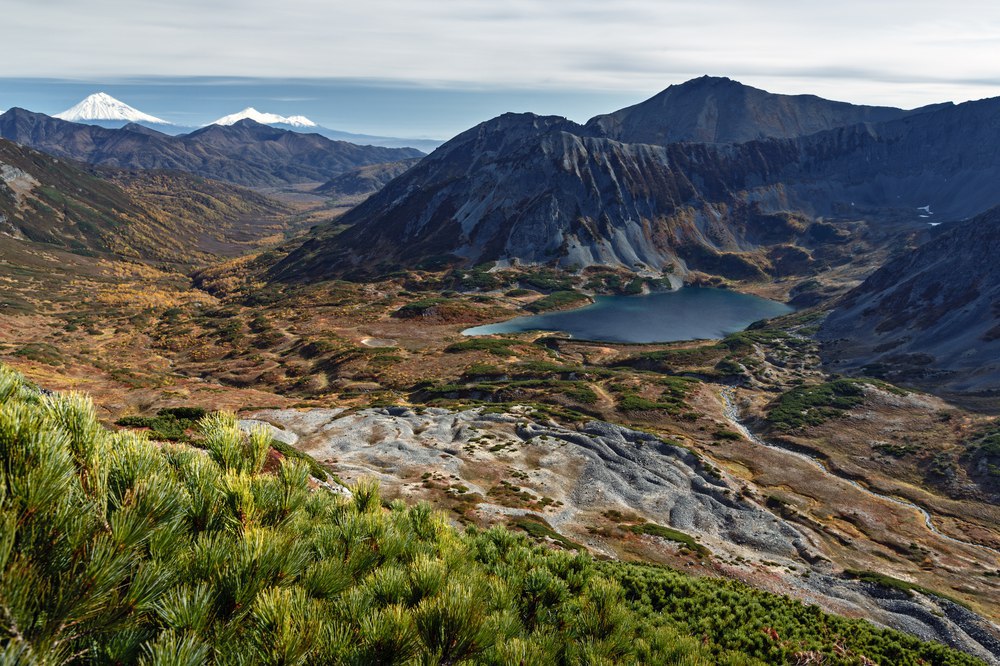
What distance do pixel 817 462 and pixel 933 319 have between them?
75651mm

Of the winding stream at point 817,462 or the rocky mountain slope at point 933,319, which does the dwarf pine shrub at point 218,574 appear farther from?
the rocky mountain slope at point 933,319

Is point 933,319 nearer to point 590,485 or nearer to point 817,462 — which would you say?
point 817,462

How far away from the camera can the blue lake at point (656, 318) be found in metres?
140

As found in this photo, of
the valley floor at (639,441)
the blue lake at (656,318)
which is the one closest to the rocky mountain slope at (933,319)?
the valley floor at (639,441)

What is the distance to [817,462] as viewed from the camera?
205 ft

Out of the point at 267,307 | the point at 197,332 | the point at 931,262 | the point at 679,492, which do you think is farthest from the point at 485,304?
the point at 931,262

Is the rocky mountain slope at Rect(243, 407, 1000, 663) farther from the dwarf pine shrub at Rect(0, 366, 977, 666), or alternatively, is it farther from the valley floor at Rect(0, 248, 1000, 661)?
the dwarf pine shrub at Rect(0, 366, 977, 666)

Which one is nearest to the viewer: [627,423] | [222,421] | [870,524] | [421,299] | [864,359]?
[222,421]

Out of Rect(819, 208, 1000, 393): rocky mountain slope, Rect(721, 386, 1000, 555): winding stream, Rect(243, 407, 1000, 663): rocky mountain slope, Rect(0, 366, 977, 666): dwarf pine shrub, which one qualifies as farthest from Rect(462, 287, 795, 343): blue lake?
Rect(0, 366, 977, 666): dwarf pine shrub

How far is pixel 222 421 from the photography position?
617 cm

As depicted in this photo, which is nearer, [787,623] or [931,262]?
[787,623]

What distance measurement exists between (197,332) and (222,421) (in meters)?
147

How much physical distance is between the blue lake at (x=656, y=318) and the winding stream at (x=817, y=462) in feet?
161

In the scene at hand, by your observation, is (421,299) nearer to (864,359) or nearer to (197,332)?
(197,332)
